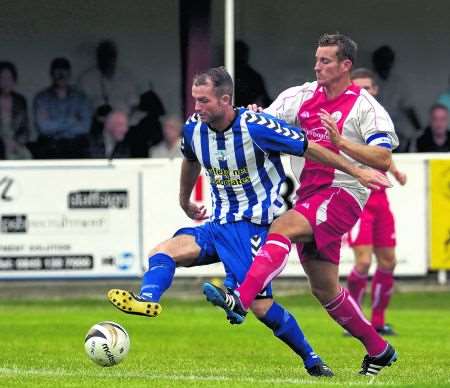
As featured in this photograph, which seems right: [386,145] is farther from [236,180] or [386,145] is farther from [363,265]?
[363,265]

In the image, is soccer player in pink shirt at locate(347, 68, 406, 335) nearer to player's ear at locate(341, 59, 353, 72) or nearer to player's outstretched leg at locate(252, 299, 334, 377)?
player's ear at locate(341, 59, 353, 72)

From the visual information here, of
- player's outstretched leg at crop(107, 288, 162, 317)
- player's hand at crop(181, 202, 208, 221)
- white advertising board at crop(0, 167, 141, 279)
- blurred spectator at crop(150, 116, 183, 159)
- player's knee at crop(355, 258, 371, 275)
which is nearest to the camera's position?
player's outstretched leg at crop(107, 288, 162, 317)

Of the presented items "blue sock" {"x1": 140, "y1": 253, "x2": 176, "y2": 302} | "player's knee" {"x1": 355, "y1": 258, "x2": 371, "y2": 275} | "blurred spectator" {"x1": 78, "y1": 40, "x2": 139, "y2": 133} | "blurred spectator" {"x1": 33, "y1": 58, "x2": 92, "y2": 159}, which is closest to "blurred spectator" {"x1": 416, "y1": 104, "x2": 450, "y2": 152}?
"blurred spectator" {"x1": 78, "y1": 40, "x2": 139, "y2": 133}

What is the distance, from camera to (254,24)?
18578mm

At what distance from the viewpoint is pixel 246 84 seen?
18000 mm

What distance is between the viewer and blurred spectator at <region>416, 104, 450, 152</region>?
1786 cm

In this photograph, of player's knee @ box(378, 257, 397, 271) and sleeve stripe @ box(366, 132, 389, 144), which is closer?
sleeve stripe @ box(366, 132, 389, 144)

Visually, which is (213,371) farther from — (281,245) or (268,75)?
(268,75)

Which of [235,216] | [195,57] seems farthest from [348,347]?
[195,57]

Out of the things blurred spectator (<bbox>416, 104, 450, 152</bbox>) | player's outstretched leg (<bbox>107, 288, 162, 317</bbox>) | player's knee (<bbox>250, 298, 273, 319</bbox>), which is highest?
blurred spectator (<bbox>416, 104, 450, 152</bbox>)

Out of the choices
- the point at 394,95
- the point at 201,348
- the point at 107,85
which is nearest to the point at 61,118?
the point at 107,85

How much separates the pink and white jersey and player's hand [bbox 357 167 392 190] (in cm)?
45

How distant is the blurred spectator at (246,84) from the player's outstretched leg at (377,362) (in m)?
8.69

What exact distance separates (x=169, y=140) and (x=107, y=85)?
1250mm
